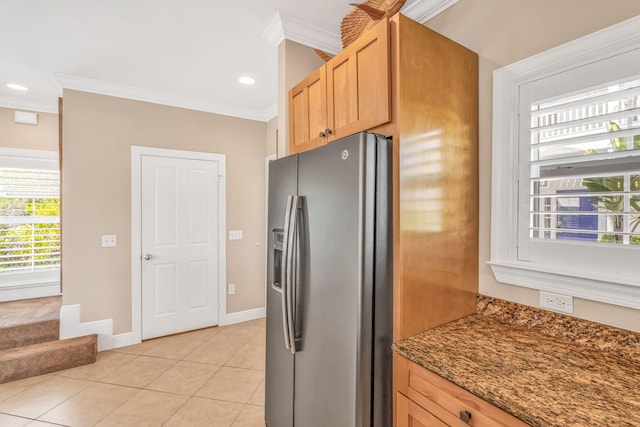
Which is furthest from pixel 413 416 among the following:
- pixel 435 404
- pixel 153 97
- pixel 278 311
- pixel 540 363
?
pixel 153 97

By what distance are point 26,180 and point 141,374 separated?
8.72 ft

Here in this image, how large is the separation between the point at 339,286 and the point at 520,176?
99cm

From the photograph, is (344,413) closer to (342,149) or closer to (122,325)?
(342,149)

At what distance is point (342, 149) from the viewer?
4.32ft

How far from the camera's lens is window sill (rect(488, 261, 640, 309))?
3.66 feet

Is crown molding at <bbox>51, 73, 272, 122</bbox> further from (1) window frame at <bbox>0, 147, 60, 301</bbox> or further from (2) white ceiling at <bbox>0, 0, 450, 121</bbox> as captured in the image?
(1) window frame at <bbox>0, 147, 60, 301</bbox>

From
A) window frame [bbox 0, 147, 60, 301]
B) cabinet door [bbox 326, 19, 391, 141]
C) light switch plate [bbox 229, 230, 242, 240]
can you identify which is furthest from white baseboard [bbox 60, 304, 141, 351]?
cabinet door [bbox 326, 19, 391, 141]

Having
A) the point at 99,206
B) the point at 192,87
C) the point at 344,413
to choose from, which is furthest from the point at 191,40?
the point at 344,413

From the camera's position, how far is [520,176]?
4.72 feet

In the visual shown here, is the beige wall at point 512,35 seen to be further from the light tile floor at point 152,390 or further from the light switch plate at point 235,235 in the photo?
the light switch plate at point 235,235

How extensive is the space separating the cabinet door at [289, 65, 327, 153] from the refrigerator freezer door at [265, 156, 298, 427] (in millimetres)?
216

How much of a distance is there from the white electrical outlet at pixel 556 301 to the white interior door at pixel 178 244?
3.25 meters

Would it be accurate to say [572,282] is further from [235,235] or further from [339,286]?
[235,235]

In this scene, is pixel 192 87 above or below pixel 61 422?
above
